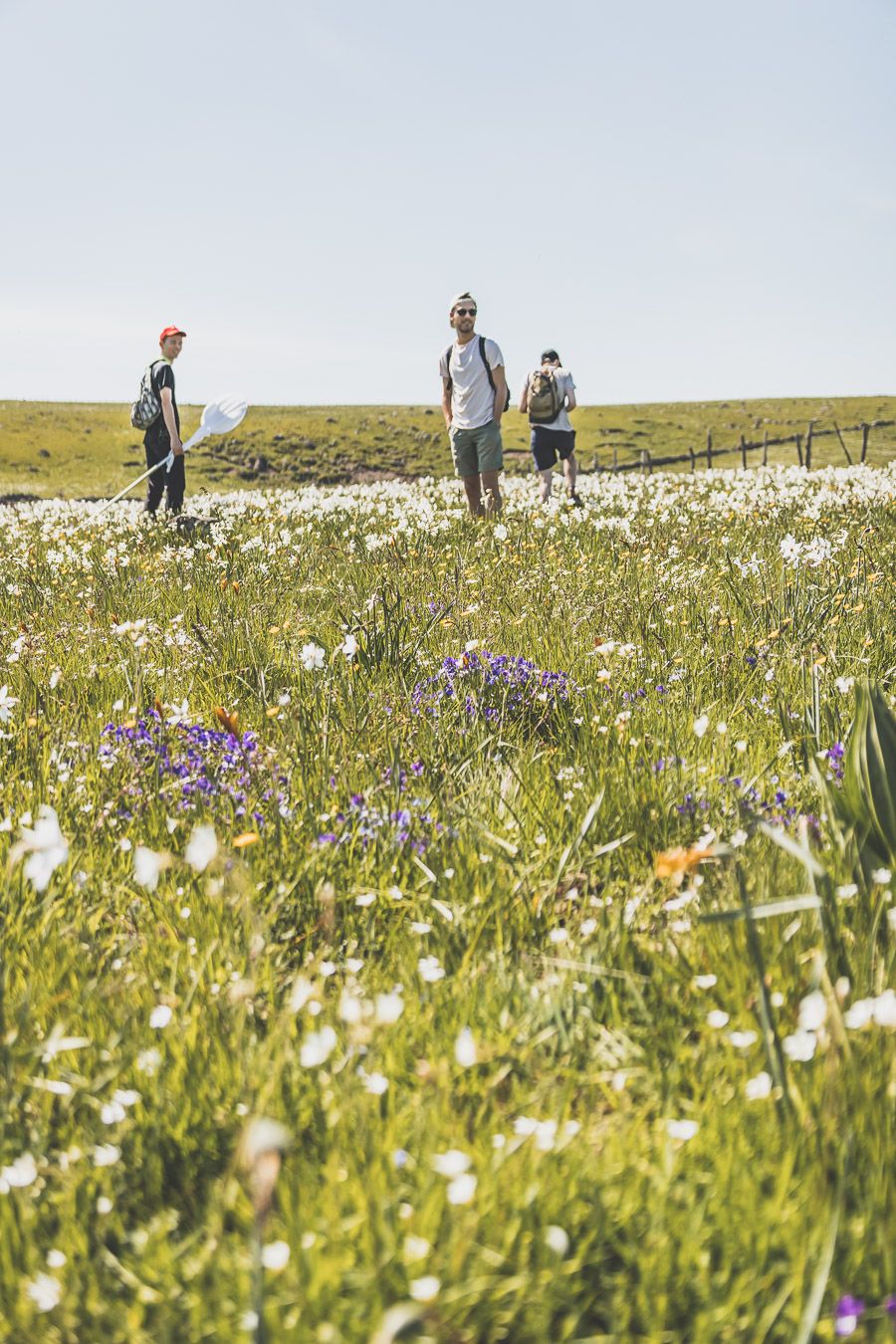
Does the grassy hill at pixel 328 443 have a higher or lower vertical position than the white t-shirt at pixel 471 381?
higher

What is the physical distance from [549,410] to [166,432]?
253 inches

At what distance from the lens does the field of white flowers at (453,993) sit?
1.71 m

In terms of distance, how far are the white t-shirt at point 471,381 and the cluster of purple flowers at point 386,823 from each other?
10.3 meters

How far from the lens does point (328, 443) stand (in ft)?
380

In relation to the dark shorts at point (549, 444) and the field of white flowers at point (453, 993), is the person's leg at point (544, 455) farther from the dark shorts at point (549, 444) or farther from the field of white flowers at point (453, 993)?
the field of white flowers at point (453, 993)

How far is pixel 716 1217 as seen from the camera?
179 cm

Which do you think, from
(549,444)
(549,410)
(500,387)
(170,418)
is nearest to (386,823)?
(500,387)

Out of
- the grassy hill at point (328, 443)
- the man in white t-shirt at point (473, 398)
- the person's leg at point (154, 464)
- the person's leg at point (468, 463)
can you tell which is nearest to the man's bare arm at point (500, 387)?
the man in white t-shirt at point (473, 398)

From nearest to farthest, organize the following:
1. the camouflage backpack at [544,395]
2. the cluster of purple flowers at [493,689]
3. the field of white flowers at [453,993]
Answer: the field of white flowers at [453,993] < the cluster of purple flowers at [493,689] < the camouflage backpack at [544,395]

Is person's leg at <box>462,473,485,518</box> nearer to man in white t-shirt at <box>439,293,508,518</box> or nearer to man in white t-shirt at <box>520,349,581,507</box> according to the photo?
man in white t-shirt at <box>439,293,508,518</box>

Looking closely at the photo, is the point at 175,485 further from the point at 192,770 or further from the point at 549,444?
the point at 192,770

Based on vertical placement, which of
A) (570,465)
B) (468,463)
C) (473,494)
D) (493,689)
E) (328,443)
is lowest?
(493,689)

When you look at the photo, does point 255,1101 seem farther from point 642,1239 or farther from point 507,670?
point 507,670

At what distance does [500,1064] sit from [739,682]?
10.2 ft
